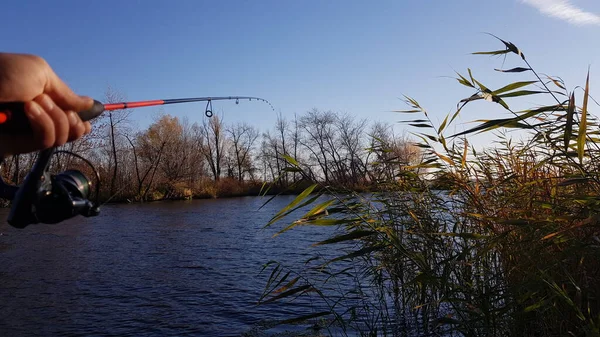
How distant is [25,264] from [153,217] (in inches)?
498

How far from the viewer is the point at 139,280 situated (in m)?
10.5

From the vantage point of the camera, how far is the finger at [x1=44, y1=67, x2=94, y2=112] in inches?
61.0

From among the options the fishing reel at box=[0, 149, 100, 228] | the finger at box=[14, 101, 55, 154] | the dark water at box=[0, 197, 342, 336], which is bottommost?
Answer: the dark water at box=[0, 197, 342, 336]

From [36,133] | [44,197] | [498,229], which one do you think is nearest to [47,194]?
[44,197]

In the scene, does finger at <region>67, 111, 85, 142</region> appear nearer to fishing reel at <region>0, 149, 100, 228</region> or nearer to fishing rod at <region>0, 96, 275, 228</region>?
fishing rod at <region>0, 96, 275, 228</region>

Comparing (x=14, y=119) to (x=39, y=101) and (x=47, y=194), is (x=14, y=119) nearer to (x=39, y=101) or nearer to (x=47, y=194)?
(x=39, y=101)

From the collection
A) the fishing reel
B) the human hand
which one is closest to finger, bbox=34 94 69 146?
the human hand

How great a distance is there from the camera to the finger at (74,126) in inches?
66.5

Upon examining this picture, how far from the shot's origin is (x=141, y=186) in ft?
124

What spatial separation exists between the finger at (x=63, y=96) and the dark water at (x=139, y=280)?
595cm

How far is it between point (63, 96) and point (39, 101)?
11 cm

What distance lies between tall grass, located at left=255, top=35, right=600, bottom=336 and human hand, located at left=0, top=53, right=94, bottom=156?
297 centimetres

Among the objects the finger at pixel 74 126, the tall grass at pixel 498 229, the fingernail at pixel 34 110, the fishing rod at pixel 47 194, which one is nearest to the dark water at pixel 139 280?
the tall grass at pixel 498 229

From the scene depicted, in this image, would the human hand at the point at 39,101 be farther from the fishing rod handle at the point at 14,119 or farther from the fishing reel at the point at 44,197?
the fishing reel at the point at 44,197
